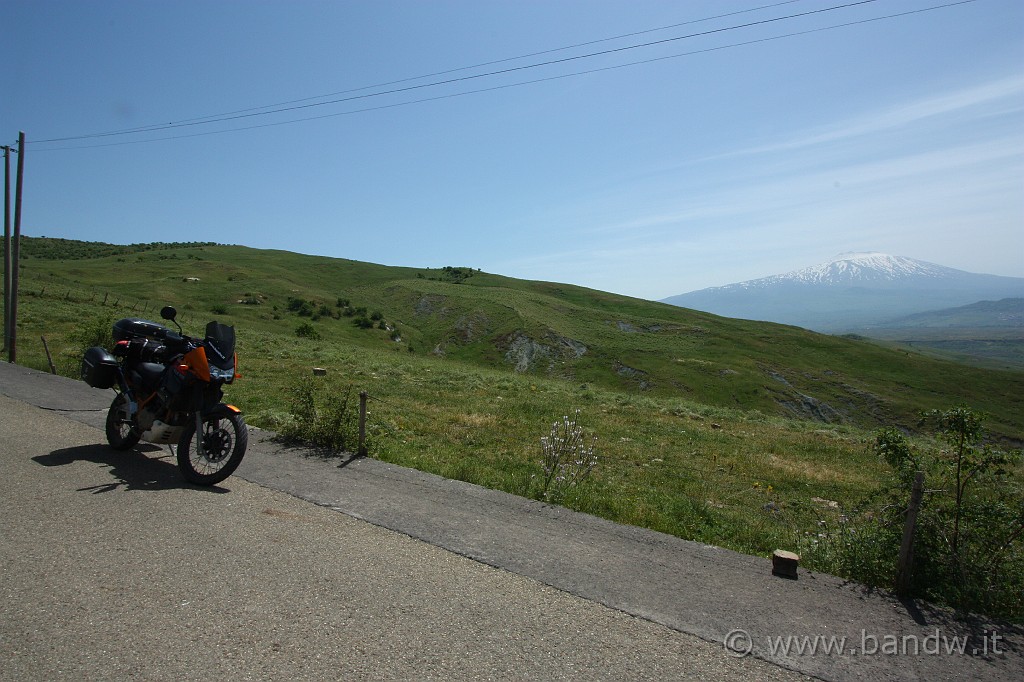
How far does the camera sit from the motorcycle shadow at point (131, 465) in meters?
6.78

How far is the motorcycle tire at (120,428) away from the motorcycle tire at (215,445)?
151 cm

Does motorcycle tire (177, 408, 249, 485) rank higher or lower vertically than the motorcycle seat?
lower

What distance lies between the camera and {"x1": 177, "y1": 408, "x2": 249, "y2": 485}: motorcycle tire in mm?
7027

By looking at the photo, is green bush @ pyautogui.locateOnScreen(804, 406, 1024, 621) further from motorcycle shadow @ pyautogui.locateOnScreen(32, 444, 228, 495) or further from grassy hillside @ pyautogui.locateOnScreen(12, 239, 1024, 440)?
grassy hillside @ pyautogui.locateOnScreen(12, 239, 1024, 440)

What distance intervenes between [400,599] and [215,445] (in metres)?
3.95

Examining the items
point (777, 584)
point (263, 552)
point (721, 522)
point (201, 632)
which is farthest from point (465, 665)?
point (721, 522)

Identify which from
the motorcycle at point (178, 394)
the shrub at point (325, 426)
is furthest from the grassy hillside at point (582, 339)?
the motorcycle at point (178, 394)

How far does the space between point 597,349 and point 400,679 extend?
70.6 m

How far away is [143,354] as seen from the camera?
26.2 feet

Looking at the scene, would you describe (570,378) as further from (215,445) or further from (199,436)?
(199,436)

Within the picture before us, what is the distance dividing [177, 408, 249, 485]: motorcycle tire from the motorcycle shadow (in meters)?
0.22

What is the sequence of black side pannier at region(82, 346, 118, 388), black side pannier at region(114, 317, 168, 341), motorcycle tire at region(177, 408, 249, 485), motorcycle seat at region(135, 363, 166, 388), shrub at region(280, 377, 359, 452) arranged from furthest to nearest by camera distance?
shrub at region(280, 377, 359, 452), black side pannier at region(82, 346, 118, 388), black side pannier at region(114, 317, 168, 341), motorcycle seat at region(135, 363, 166, 388), motorcycle tire at region(177, 408, 249, 485)

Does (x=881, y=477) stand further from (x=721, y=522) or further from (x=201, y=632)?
(x=201, y=632)

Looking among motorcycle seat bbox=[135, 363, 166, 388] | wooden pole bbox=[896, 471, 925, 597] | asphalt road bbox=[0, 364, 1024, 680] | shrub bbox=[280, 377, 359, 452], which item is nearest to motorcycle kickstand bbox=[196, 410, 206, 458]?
asphalt road bbox=[0, 364, 1024, 680]
